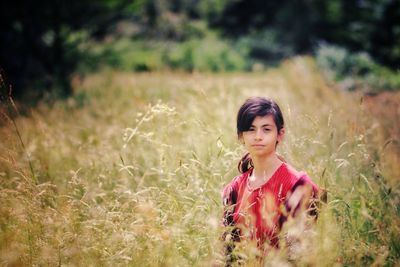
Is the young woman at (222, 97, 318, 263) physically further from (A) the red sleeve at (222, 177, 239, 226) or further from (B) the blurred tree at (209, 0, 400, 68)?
(B) the blurred tree at (209, 0, 400, 68)

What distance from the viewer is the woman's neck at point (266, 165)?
226cm

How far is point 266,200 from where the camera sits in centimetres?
214

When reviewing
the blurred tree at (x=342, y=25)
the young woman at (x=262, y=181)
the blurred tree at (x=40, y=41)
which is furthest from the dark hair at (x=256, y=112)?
the blurred tree at (x=342, y=25)

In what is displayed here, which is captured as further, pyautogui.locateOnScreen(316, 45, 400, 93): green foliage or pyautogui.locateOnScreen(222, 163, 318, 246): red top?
pyautogui.locateOnScreen(316, 45, 400, 93): green foliage

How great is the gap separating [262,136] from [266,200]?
335 mm

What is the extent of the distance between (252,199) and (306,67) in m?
7.98

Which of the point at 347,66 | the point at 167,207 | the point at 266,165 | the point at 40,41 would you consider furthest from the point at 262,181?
the point at 347,66

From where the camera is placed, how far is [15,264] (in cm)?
209

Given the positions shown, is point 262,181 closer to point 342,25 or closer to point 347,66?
point 347,66

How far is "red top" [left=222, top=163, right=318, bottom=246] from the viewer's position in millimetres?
2072

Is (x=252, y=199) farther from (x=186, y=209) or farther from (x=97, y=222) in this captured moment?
(x=97, y=222)

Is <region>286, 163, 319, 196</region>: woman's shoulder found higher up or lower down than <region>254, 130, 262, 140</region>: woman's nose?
lower down

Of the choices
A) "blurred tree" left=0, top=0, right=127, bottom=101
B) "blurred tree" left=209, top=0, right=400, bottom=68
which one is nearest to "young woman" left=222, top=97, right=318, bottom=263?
"blurred tree" left=0, top=0, right=127, bottom=101

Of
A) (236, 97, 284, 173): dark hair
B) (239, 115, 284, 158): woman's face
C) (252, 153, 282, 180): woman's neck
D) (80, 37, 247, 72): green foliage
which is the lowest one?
(252, 153, 282, 180): woman's neck
